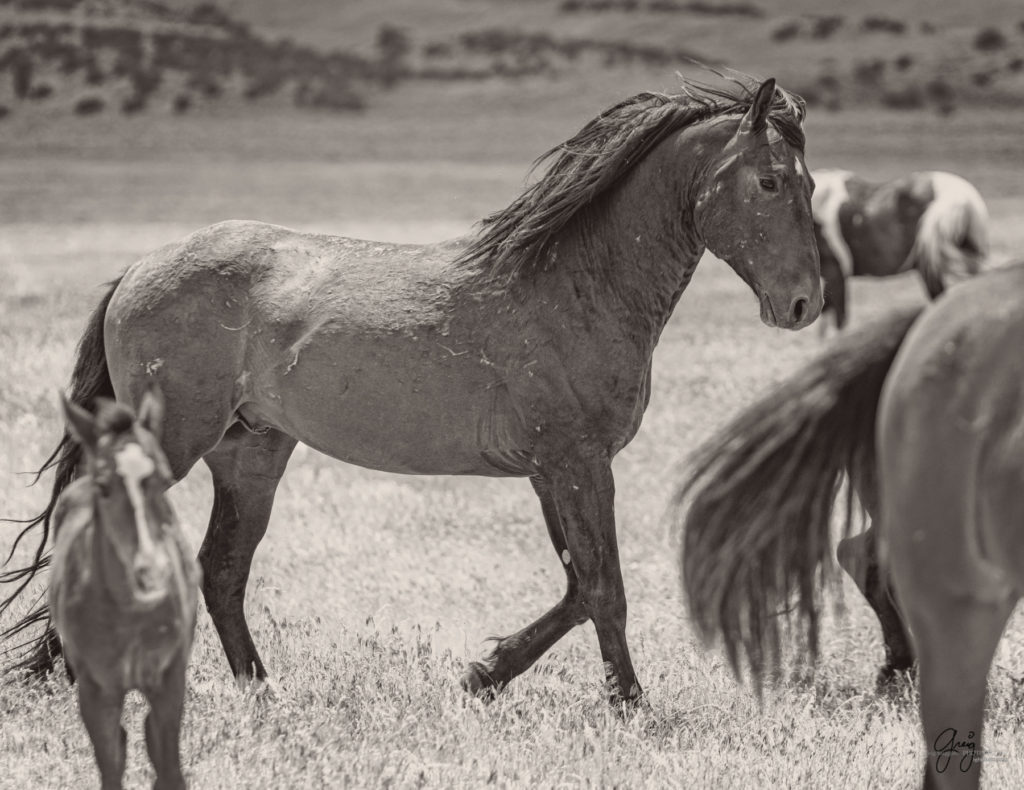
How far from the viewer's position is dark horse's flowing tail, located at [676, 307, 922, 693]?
3.50 metres

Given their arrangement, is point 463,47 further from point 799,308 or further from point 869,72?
point 799,308

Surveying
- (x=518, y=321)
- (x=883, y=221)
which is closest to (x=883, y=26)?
(x=883, y=221)

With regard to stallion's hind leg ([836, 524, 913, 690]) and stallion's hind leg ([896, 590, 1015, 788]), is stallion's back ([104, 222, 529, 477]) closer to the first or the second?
stallion's hind leg ([836, 524, 913, 690])

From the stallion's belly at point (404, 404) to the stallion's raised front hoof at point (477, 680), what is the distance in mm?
790

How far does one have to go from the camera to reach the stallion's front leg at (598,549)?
5027mm

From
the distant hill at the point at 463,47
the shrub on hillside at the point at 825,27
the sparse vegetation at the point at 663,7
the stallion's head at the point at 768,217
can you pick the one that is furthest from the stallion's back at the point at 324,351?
the sparse vegetation at the point at 663,7

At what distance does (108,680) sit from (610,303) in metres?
2.52

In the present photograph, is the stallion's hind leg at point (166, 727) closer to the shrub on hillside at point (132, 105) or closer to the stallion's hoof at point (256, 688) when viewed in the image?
the stallion's hoof at point (256, 688)

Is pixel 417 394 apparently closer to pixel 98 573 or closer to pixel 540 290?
pixel 540 290

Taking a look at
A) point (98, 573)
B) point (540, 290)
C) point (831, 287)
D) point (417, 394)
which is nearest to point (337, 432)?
point (417, 394)

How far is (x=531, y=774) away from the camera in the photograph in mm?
4320

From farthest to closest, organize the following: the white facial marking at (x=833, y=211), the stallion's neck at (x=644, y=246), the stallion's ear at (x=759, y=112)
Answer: the white facial marking at (x=833, y=211)
the stallion's neck at (x=644, y=246)
the stallion's ear at (x=759, y=112)

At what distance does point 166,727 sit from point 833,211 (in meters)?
14.7

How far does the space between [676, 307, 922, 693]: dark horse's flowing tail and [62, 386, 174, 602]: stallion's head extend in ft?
4.49
